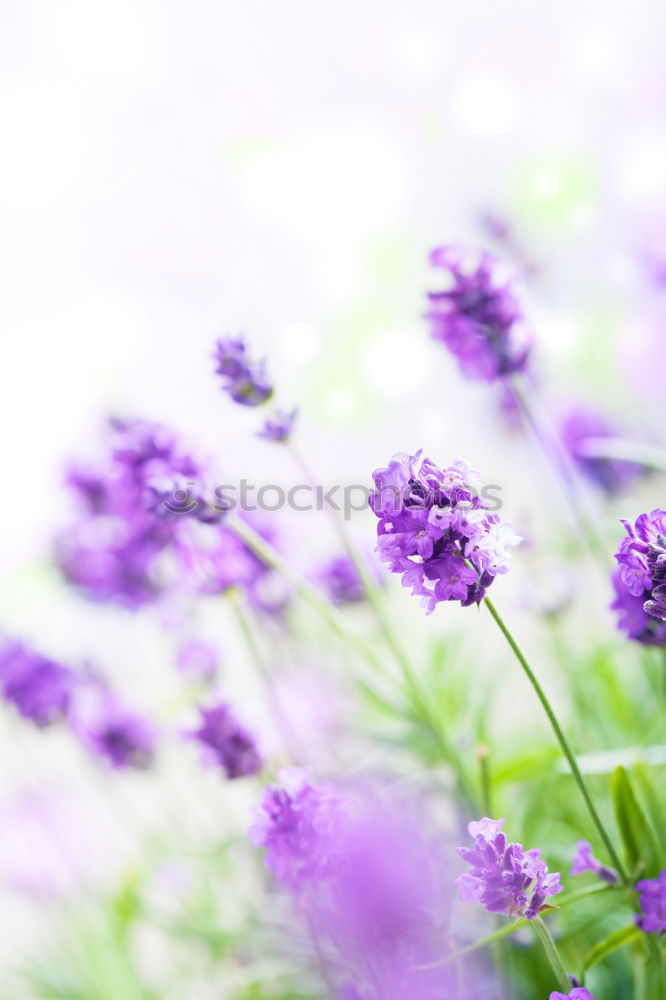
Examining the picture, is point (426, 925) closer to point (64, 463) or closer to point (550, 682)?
point (550, 682)

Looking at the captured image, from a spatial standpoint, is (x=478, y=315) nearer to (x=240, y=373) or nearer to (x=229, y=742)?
(x=240, y=373)

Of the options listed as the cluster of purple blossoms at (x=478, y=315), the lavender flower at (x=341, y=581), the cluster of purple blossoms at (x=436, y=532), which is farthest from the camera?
the lavender flower at (x=341, y=581)

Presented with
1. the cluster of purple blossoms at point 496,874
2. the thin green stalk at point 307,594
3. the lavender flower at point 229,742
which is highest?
the thin green stalk at point 307,594

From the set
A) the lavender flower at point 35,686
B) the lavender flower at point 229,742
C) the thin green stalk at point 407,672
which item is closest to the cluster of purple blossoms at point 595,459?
the thin green stalk at point 407,672

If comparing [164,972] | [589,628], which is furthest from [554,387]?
[164,972]

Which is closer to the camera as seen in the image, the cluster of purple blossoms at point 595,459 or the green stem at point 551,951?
the green stem at point 551,951

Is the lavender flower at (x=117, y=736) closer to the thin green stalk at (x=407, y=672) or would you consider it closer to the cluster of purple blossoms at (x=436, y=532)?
the thin green stalk at (x=407, y=672)
